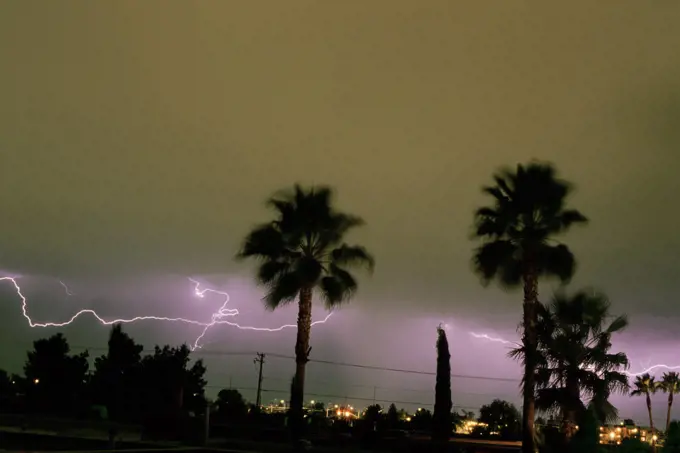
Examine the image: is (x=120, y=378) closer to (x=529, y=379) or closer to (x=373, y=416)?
(x=373, y=416)

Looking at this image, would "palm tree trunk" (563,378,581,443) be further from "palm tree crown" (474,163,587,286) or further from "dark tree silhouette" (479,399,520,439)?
"dark tree silhouette" (479,399,520,439)

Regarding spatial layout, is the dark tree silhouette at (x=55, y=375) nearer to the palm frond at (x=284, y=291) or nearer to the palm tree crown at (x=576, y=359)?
the palm frond at (x=284, y=291)

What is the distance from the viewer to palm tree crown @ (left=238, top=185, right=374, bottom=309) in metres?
30.8

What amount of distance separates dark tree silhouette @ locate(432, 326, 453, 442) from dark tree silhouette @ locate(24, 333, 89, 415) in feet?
59.8

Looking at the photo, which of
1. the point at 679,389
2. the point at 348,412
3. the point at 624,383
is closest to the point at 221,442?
the point at 624,383

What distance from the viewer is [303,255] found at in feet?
104

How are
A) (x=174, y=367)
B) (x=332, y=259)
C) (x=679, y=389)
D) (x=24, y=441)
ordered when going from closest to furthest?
1. (x=24, y=441)
2. (x=332, y=259)
3. (x=174, y=367)
4. (x=679, y=389)

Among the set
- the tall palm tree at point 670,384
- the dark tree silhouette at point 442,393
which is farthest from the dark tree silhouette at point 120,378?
the tall palm tree at point 670,384

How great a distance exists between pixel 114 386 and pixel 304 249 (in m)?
16.3

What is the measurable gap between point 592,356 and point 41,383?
36.5 m

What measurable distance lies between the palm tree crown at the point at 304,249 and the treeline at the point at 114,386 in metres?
6.62

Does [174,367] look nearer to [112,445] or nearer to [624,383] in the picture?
[112,445]

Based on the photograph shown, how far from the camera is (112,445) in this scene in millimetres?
18938

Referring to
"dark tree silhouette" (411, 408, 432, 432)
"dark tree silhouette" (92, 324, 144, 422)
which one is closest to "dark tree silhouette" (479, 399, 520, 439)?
"dark tree silhouette" (411, 408, 432, 432)
